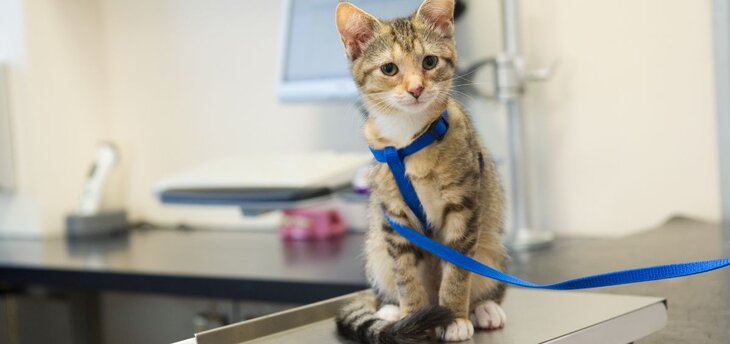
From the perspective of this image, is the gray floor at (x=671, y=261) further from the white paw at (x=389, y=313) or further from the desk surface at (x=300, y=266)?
the white paw at (x=389, y=313)

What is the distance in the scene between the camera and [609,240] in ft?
5.78

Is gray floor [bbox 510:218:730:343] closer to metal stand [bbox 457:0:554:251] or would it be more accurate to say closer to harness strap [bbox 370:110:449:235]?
metal stand [bbox 457:0:554:251]

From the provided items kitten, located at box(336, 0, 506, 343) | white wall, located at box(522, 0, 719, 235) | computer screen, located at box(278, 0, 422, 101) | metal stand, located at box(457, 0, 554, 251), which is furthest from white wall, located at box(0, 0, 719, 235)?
kitten, located at box(336, 0, 506, 343)

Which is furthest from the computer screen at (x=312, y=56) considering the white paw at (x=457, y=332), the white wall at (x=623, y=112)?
the white paw at (x=457, y=332)

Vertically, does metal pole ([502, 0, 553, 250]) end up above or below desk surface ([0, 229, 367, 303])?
above

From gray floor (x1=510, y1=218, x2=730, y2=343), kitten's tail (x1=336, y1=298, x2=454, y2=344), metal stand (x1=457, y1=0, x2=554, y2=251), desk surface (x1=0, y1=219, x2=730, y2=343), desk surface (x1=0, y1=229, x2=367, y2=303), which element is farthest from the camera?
metal stand (x1=457, y1=0, x2=554, y2=251)

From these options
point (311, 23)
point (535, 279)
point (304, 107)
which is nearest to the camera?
point (535, 279)

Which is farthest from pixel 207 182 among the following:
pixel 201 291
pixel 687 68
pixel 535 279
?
pixel 687 68

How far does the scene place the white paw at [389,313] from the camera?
895mm

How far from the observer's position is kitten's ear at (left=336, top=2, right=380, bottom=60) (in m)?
0.85

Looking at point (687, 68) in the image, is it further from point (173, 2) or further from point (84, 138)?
point (84, 138)

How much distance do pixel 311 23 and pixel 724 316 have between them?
1283 millimetres

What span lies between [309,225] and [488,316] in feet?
4.37

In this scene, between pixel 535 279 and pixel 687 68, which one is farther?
pixel 687 68
